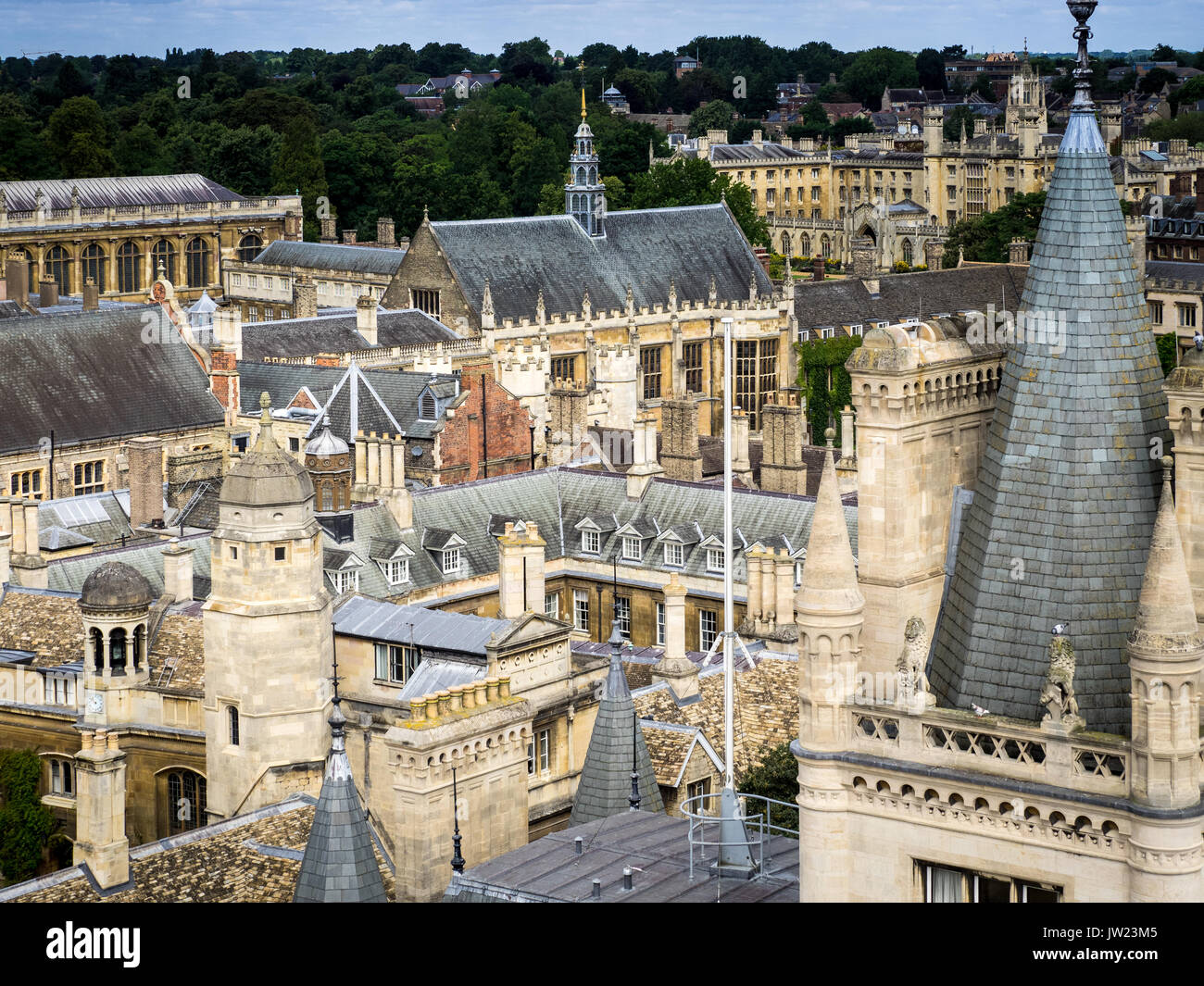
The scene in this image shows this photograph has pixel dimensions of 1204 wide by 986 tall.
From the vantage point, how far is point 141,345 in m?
102

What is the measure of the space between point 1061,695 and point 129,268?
144388 millimetres

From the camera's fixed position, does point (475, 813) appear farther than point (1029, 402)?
Yes

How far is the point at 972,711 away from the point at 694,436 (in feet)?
198

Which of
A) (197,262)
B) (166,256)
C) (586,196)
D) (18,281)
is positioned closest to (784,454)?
(586,196)

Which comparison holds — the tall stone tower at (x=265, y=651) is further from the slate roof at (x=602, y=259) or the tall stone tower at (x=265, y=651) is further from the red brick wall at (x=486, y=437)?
the slate roof at (x=602, y=259)

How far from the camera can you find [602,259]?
125 meters

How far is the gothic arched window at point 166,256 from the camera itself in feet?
545

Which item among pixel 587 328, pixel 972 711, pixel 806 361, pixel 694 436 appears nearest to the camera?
pixel 972 711

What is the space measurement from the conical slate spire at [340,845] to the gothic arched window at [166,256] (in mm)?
130534

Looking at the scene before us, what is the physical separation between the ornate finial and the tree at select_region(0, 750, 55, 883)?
112 feet

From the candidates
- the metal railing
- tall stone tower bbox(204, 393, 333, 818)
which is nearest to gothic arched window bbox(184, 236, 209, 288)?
tall stone tower bbox(204, 393, 333, 818)

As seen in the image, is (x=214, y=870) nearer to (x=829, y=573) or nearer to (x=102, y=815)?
(x=102, y=815)
